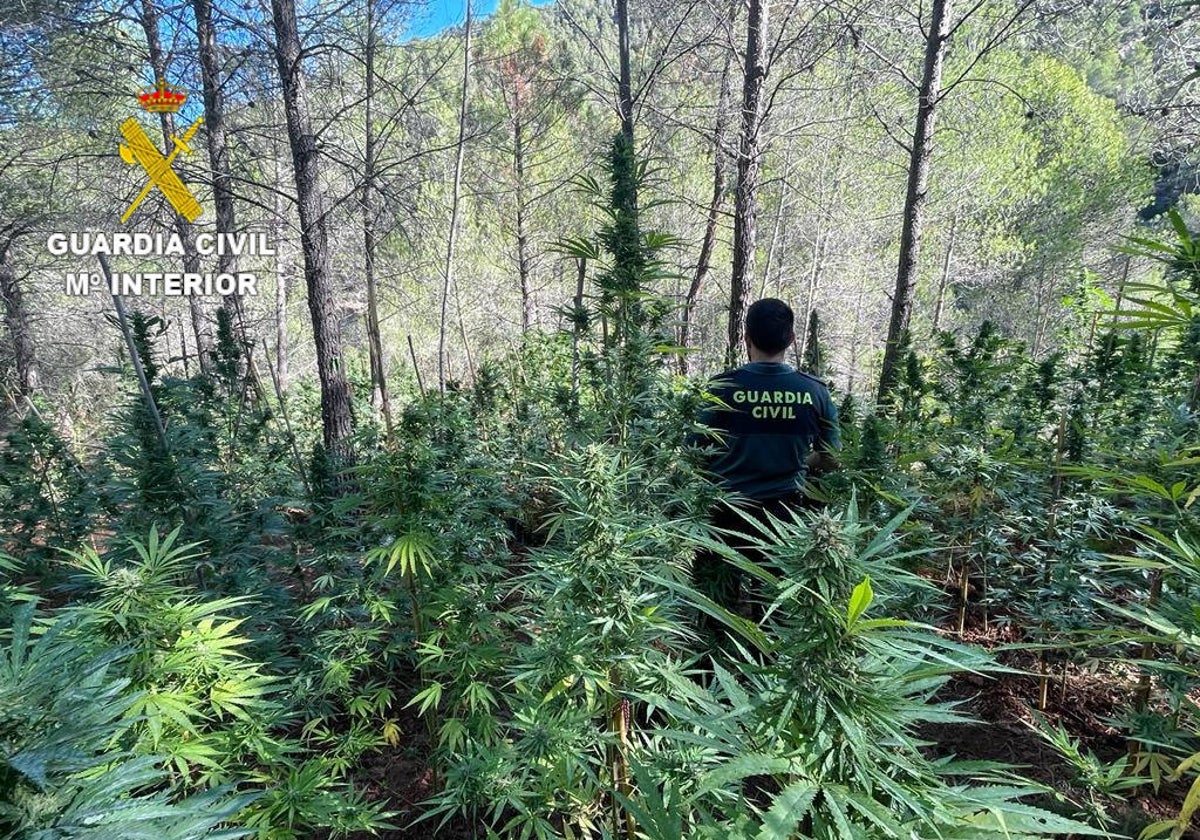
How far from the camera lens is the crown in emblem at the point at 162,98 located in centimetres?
654

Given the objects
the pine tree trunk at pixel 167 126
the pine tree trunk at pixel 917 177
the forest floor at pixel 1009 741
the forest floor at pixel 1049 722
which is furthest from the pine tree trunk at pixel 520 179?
the forest floor at pixel 1049 722

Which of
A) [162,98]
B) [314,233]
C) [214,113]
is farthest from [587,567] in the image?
[162,98]

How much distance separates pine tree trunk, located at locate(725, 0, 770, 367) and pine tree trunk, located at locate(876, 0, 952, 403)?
1471 mm

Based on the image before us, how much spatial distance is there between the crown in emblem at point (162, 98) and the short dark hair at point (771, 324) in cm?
755

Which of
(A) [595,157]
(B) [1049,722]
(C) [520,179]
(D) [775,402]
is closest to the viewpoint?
(B) [1049,722]

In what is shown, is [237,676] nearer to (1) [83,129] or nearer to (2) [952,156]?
(1) [83,129]

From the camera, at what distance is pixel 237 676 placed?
1932 mm

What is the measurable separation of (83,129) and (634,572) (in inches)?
419

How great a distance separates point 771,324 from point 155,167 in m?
7.41

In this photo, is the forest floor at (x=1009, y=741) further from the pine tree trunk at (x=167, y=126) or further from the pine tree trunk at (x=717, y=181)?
the pine tree trunk at (x=167, y=126)

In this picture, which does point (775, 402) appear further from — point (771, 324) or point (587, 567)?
point (587, 567)

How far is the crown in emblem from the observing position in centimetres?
654

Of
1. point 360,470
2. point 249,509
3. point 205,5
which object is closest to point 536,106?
point 205,5

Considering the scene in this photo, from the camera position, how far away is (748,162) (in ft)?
20.6
